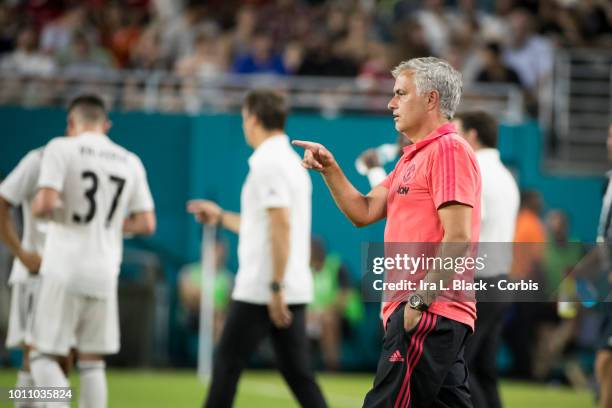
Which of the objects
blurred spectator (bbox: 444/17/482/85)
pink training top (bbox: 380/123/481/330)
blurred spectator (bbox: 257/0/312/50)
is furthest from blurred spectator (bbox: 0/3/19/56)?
pink training top (bbox: 380/123/481/330)

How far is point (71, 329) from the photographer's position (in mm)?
7766

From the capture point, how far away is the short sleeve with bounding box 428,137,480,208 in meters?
5.58

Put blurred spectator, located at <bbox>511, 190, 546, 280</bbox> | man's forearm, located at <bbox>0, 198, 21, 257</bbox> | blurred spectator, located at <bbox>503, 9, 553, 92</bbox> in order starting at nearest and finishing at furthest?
1. man's forearm, located at <bbox>0, 198, 21, 257</bbox>
2. blurred spectator, located at <bbox>511, 190, 546, 280</bbox>
3. blurred spectator, located at <bbox>503, 9, 553, 92</bbox>

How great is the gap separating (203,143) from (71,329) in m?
9.37

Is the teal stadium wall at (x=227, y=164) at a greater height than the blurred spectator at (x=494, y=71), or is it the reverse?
the blurred spectator at (x=494, y=71)

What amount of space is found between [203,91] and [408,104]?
36.6 feet

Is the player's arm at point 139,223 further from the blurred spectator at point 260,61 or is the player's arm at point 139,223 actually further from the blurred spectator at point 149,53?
the blurred spectator at point 149,53

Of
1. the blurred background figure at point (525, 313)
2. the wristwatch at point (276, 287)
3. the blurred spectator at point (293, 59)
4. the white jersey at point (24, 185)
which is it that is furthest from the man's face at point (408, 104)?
the blurred spectator at point (293, 59)

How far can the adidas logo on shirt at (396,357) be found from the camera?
5.66 meters

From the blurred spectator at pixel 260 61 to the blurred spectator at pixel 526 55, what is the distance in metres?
3.41

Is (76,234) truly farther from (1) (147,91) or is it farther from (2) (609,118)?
(2) (609,118)

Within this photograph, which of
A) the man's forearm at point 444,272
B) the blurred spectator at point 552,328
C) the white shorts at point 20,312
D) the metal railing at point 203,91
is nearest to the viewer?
the man's forearm at point 444,272

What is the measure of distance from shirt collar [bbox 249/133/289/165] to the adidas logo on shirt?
9.75 ft

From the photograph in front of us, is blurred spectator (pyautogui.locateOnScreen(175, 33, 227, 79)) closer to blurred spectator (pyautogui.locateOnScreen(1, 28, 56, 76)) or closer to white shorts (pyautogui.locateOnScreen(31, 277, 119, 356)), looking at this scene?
blurred spectator (pyautogui.locateOnScreen(1, 28, 56, 76))
